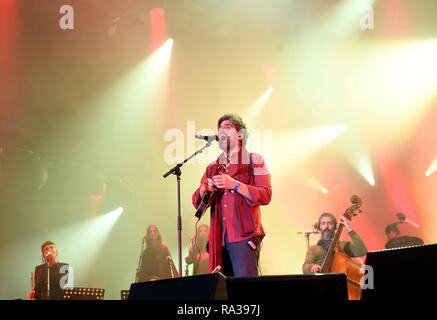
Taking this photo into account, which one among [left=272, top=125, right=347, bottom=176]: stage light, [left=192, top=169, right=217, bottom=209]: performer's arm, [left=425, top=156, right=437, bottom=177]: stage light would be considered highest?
[left=272, top=125, right=347, bottom=176]: stage light

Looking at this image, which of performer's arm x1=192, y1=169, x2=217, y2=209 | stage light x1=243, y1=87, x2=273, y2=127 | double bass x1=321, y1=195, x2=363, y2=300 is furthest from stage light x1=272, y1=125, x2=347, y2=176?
performer's arm x1=192, y1=169, x2=217, y2=209

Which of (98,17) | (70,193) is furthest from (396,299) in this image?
(98,17)

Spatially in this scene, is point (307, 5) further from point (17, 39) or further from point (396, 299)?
point (396, 299)

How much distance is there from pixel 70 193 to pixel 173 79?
252 cm

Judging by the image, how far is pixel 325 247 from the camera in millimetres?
5887

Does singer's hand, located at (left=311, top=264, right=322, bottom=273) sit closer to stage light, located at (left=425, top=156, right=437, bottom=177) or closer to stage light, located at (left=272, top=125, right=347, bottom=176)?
stage light, located at (left=272, top=125, right=347, bottom=176)

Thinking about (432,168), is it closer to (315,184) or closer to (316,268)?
(315,184)

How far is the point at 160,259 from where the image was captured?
717cm

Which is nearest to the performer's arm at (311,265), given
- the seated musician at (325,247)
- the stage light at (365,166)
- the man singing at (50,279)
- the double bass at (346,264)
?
the seated musician at (325,247)

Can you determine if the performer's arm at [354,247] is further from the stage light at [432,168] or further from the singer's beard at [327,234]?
the stage light at [432,168]

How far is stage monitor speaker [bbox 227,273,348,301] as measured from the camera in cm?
149

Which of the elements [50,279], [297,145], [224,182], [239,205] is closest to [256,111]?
[297,145]

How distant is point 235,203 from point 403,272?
80.9 inches

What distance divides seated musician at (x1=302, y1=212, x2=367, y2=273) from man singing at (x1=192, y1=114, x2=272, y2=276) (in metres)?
2.33
